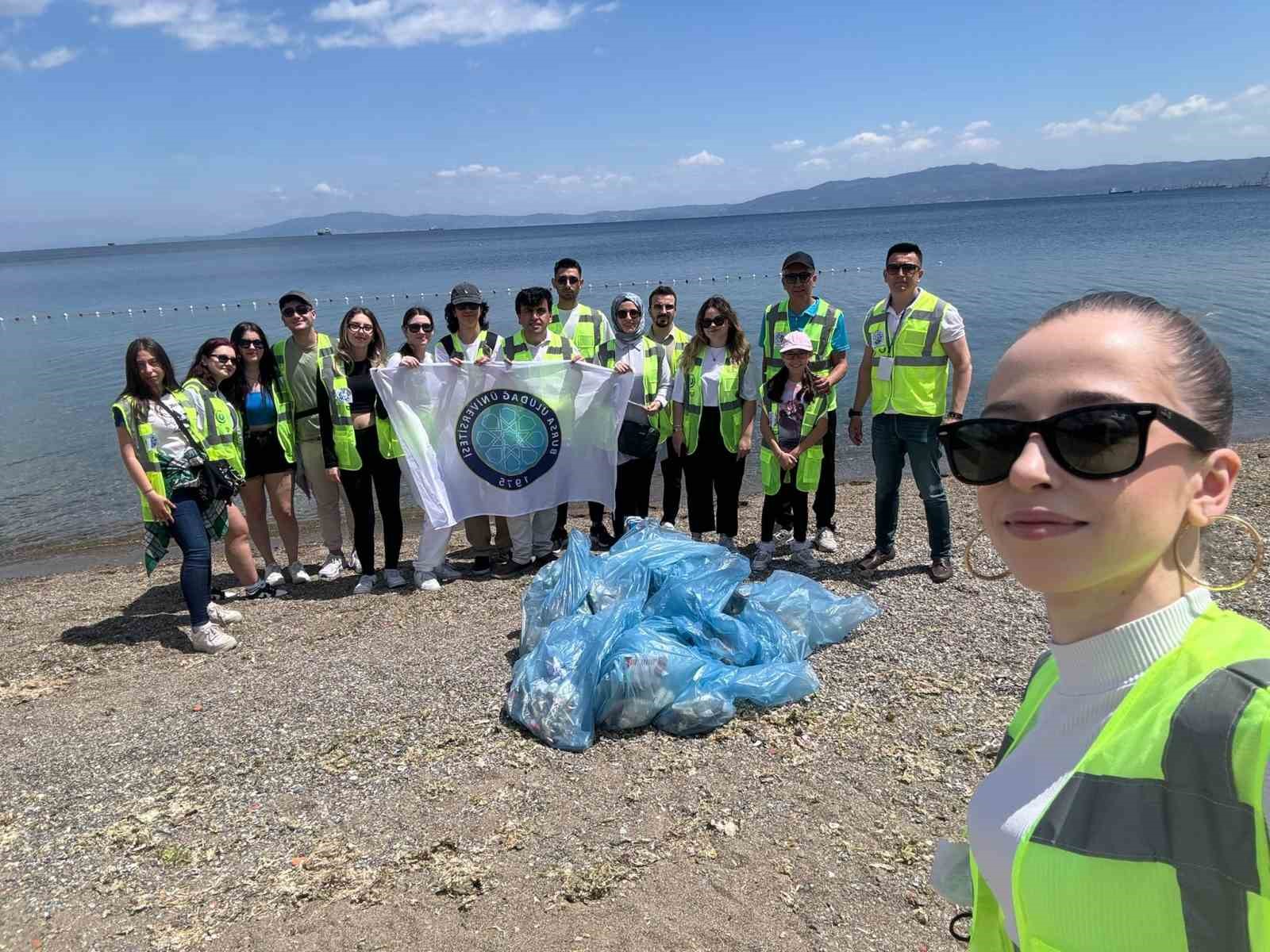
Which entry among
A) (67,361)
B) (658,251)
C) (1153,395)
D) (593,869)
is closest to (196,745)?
(593,869)

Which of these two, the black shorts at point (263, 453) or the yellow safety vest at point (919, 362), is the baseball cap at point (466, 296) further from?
the yellow safety vest at point (919, 362)

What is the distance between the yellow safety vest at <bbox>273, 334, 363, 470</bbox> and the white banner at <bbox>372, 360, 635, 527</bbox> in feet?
1.07

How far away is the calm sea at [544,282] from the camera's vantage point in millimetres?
13250

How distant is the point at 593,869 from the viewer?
357cm

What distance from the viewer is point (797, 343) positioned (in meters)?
6.49

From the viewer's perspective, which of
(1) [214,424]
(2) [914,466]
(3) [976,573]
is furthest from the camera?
(2) [914,466]

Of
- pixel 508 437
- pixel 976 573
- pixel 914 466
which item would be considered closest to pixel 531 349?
pixel 508 437

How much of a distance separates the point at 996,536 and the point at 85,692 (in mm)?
6561

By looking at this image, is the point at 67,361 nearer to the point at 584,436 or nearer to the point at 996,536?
the point at 584,436

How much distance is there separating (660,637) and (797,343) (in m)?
2.88

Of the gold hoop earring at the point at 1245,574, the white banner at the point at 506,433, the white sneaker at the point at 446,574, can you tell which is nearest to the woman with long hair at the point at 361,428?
the white banner at the point at 506,433

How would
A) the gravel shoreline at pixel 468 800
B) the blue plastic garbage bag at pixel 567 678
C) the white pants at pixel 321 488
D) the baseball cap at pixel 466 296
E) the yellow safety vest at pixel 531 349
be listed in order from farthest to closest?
the white pants at pixel 321 488
the yellow safety vest at pixel 531 349
the baseball cap at pixel 466 296
the blue plastic garbage bag at pixel 567 678
the gravel shoreline at pixel 468 800

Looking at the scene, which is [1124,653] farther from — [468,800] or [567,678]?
[567,678]

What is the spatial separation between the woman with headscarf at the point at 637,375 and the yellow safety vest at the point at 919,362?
1968 mm
